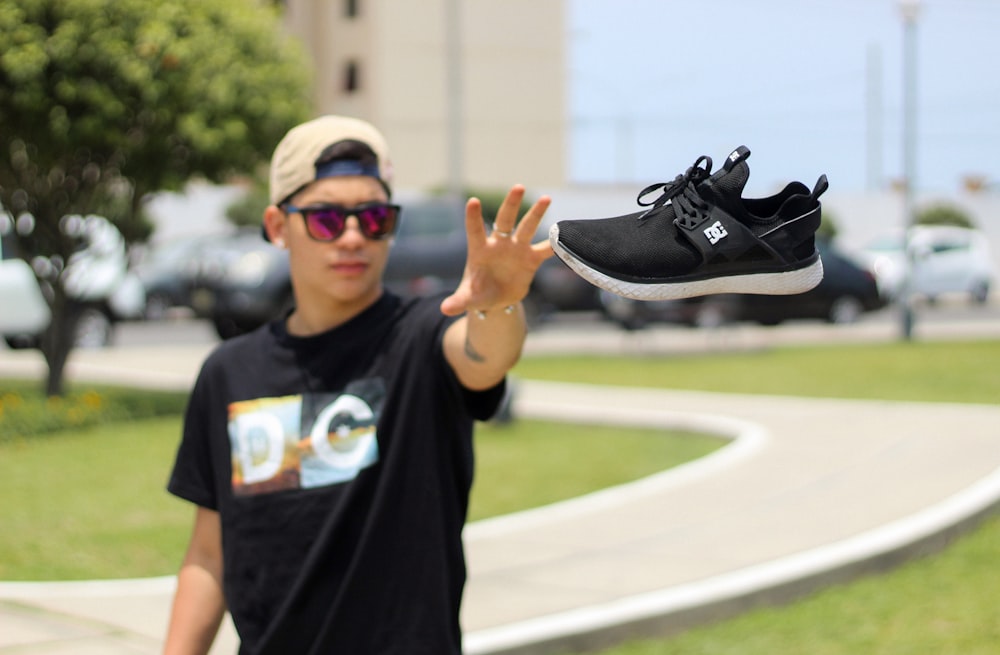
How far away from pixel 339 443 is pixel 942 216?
140 feet

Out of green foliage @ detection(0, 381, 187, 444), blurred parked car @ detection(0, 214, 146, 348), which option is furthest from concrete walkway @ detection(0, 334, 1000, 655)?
blurred parked car @ detection(0, 214, 146, 348)

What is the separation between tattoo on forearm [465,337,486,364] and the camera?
258cm

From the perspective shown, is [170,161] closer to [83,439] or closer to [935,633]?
[83,439]

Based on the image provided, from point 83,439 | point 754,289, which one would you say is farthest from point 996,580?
point 83,439

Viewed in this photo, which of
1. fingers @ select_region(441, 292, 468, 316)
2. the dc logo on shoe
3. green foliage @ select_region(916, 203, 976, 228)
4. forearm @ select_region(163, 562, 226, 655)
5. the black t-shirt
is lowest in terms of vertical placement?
green foliage @ select_region(916, 203, 976, 228)

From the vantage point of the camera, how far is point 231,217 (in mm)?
35312

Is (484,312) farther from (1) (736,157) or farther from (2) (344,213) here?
(1) (736,157)

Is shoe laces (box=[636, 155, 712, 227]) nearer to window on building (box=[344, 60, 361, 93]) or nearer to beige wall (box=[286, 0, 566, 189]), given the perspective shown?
beige wall (box=[286, 0, 566, 189])

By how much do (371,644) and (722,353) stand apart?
661 inches

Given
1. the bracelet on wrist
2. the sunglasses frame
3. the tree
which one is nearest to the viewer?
the bracelet on wrist

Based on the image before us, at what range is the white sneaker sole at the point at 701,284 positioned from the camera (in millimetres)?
1615

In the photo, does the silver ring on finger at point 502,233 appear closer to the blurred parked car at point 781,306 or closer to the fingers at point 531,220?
the fingers at point 531,220

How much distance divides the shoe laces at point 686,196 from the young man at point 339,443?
83 centimetres

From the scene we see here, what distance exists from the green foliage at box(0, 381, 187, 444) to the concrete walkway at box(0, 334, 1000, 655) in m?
4.72
